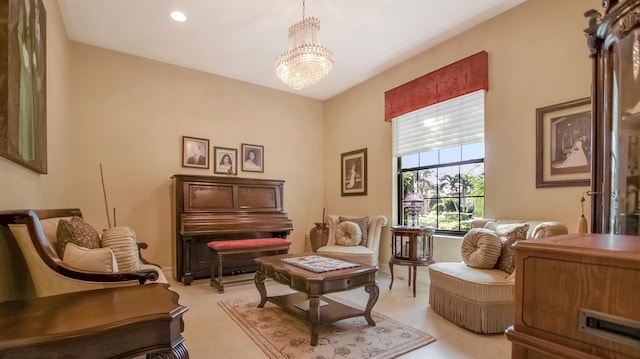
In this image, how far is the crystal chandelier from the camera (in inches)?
119

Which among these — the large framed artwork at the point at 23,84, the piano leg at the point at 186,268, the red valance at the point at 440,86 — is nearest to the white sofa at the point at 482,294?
the red valance at the point at 440,86

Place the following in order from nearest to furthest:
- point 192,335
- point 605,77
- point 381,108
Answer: point 605,77 < point 192,335 < point 381,108

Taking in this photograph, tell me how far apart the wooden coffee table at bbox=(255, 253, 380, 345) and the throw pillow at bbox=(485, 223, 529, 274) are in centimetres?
112

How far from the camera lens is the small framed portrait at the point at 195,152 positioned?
467cm

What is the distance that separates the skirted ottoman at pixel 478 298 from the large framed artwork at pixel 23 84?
3216 mm

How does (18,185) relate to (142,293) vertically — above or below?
above

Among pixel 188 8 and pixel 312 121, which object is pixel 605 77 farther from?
pixel 312 121

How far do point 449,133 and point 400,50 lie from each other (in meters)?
1.30

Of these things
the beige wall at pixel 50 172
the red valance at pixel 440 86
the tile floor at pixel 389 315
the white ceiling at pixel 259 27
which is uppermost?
the white ceiling at pixel 259 27

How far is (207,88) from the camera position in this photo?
489 centimetres

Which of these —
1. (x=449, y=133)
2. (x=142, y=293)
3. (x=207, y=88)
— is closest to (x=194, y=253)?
(x=207, y=88)

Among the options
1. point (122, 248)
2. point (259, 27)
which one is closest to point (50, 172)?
point (122, 248)

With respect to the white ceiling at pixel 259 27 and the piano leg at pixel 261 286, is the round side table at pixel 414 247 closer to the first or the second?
the piano leg at pixel 261 286

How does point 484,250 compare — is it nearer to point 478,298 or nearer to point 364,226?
point 478,298
